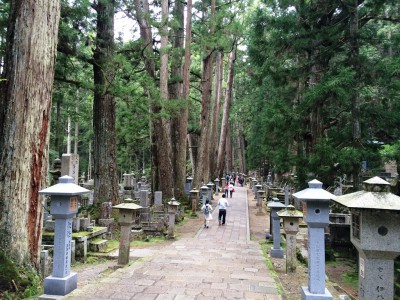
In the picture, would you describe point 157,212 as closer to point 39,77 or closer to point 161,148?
point 161,148

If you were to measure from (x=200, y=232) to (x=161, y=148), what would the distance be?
477cm

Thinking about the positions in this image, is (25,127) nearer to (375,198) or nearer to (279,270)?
(375,198)

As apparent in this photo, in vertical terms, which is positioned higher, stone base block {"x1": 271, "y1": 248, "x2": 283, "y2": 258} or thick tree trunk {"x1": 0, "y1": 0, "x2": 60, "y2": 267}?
thick tree trunk {"x1": 0, "y1": 0, "x2": 60, "y2": 267}

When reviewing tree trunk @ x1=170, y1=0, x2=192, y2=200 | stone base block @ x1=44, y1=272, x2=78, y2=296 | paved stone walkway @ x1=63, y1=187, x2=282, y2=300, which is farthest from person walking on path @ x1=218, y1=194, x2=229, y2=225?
stone base block @ x1=44, y1=272, x2=78, y2=296

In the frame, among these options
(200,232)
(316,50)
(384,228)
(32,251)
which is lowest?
(200,232)

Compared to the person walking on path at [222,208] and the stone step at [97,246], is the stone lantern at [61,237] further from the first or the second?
the person walking on path at [222,208]

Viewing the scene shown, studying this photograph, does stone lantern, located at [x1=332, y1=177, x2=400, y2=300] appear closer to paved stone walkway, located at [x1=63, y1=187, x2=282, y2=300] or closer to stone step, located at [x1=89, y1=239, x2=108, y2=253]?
paved stone walkway, located at [x1=63, y1=187, x2=282, y2=300]

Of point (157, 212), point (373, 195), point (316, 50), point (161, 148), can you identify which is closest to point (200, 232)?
point (157, 212)

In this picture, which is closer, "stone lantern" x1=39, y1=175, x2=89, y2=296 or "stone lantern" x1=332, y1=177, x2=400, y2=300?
"stone lantern" x1=332, y1=177, x2=400, y2=300

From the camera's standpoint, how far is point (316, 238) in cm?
491

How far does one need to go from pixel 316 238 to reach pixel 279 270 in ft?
11.0

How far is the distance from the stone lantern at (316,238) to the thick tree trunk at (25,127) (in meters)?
4.34

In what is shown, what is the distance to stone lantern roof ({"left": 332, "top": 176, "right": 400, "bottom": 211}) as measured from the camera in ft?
12.6

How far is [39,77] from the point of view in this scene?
5.92 meters
